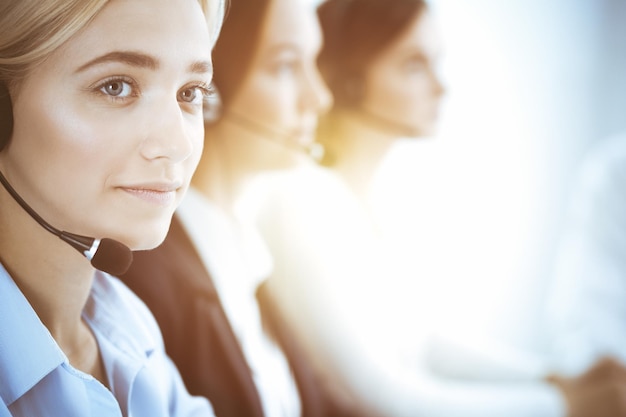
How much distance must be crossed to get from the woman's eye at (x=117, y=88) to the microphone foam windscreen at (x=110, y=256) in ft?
0.62

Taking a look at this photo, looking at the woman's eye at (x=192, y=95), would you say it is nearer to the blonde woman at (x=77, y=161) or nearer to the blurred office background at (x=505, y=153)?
the blonde woman at (x=77, y=161)

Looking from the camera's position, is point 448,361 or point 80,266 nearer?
point 80,266

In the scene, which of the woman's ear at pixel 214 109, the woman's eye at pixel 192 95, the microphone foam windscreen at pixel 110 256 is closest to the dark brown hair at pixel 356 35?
the woman's ear at pixel 214 109

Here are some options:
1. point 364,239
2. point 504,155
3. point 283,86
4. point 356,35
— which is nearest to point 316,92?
point 283,86

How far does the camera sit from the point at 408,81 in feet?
4.98

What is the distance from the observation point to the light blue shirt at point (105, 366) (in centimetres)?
78

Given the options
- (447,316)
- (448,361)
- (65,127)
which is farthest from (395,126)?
(65,127)

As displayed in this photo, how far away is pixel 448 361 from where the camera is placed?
5.65 feet

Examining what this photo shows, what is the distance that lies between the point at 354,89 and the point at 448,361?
0.78m

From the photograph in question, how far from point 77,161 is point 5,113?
0.10 metres

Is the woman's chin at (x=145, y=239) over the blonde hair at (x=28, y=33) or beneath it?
beneath

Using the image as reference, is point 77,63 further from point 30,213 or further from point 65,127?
point 30,213

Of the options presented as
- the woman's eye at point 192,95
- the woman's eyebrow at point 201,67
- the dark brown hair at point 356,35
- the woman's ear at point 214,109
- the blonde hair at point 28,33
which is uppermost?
the dark brown hair at point 356,35

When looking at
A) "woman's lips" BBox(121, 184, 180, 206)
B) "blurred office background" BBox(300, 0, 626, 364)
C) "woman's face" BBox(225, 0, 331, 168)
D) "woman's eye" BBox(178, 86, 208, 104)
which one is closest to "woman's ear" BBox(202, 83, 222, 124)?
"woman's face" BBox(225, 0, 331, 168)
